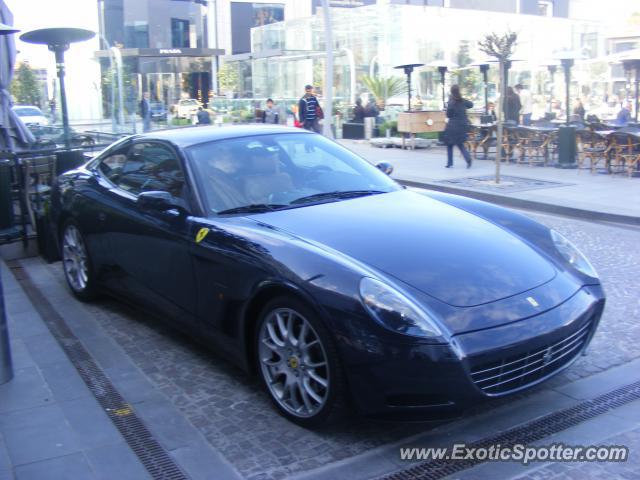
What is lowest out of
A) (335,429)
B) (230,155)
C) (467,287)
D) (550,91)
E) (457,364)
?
(335,429)

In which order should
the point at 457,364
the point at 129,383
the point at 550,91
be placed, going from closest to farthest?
1. the point at 457,364
2. the point at 129,383
3. the point at 550,91

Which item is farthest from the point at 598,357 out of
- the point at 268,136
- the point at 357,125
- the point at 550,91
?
the point at 550,91

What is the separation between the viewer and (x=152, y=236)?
4.86 m

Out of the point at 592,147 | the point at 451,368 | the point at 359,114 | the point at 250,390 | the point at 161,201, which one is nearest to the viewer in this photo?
the point at 451,368

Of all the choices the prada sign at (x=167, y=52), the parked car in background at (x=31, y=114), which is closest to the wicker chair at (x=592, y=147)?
the parked car in background at (x=31, y=114)

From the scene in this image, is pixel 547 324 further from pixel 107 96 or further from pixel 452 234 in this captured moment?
pixel 107 96

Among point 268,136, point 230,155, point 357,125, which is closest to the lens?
point 230,155

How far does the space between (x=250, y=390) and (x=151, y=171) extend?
6.05ft

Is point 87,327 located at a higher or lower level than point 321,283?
lower

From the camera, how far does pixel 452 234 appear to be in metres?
4.17

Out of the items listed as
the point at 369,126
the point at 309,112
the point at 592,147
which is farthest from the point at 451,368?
the point at 369,126

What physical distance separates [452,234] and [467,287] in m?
0.61

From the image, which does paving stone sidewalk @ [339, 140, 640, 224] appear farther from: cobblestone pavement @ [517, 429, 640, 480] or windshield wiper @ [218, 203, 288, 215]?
cobblestone pavement @ [517, 429, 640, 480]

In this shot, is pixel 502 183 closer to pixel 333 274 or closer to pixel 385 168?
pixel 385 168
